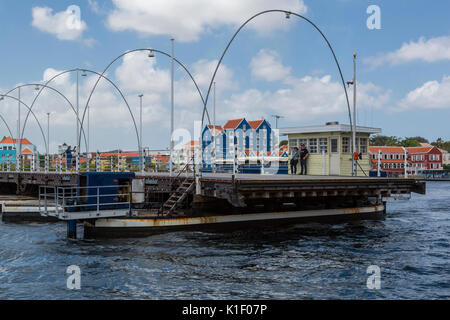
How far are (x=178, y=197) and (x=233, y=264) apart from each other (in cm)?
717

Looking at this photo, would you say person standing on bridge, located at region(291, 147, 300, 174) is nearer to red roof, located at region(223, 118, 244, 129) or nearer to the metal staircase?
the metal staircase

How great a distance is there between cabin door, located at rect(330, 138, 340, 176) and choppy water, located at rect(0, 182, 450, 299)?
279 inches

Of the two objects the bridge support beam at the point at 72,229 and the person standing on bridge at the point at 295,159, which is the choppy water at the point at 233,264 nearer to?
the bridge support beam at the point at 72,229

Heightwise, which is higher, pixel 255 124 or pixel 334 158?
pixel 255 124

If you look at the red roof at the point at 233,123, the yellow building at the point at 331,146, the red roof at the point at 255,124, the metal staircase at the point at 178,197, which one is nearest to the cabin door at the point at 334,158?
the yellow building at the point at 331,146

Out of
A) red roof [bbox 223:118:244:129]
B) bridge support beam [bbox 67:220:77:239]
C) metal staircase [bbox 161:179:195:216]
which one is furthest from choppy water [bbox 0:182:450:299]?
red roof [bbox 223:118:244:129]

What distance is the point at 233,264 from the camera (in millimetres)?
14586

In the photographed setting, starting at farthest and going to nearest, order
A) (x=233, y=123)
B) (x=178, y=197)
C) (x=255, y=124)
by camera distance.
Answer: (x=255, y=124), (x=233, y=123), (x=178, y=197)

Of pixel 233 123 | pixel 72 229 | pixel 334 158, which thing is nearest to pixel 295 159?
pixel 334 158

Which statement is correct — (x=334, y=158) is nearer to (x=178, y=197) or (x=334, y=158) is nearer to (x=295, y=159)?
(x=295, y=159)

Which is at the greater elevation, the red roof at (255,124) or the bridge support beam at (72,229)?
the red roof at (255,124)

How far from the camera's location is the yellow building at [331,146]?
93.5 feet

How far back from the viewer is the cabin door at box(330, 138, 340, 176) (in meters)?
28.5
